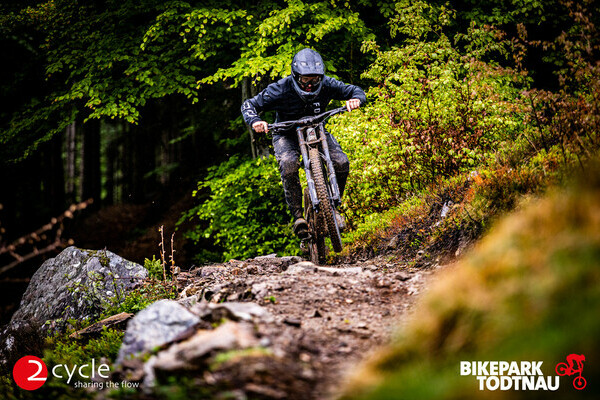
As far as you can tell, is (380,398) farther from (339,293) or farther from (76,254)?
(76,254)

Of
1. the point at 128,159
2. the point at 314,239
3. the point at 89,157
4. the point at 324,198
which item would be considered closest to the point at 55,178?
the point at 89,157

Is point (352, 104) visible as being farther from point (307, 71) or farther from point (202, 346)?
point (202, 346)

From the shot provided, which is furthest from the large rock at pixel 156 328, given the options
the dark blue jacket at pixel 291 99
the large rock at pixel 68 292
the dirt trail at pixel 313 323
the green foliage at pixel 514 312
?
the dark blue jacket at pixel 291 99

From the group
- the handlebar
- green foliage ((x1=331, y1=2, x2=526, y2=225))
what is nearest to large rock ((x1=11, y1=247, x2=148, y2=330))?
the handlebar

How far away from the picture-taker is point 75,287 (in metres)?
6.19

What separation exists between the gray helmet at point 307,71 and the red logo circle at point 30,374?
428 centimetres

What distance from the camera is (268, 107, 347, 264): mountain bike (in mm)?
5598

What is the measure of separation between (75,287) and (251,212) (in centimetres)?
502

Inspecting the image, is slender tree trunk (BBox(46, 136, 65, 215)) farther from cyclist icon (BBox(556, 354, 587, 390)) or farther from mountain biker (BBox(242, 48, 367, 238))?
cyclist icon (BBox(556, 354, 587, 390))

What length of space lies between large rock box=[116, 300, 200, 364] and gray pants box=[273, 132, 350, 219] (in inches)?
134

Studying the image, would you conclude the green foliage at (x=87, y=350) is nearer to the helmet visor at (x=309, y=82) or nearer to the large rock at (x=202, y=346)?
the large rock at (x=202, y=346)

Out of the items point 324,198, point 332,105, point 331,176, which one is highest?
point 332,105

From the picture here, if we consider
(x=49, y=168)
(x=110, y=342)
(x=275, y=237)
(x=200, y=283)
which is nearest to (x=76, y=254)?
(x=200, y=283)

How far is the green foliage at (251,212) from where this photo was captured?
10.4m
